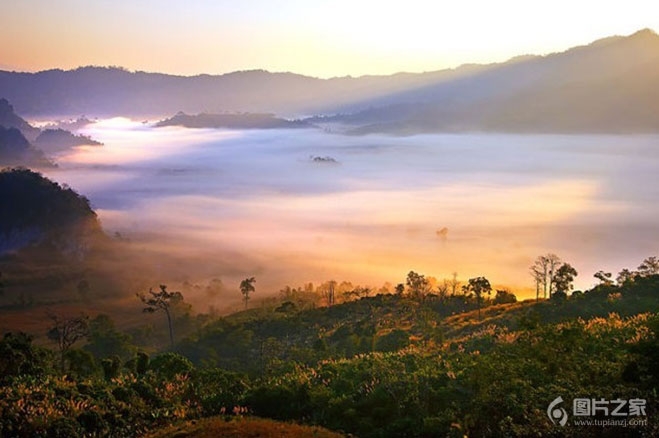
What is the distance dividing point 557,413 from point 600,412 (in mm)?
1235

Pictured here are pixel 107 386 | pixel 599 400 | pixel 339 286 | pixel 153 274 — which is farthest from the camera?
pixel 153 274

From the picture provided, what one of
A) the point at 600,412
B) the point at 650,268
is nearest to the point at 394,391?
the point at 600,412

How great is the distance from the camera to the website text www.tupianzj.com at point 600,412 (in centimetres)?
1802

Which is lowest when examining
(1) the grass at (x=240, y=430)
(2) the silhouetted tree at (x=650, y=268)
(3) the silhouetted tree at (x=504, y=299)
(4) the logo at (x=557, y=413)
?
(3) the silhouetted tree at (x=504, y=299)

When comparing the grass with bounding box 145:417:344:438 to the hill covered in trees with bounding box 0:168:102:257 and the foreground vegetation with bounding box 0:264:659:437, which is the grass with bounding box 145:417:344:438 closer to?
the foreground vegetation with bounding box 0:264:659:437

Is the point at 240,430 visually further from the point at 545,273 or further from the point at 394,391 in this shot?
the point at 545,273

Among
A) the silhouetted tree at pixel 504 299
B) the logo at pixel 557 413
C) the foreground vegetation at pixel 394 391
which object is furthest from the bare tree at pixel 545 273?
the logo at pixel 557 413

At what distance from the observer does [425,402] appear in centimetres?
2384

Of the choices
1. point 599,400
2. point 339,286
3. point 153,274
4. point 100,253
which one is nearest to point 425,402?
point 599,400

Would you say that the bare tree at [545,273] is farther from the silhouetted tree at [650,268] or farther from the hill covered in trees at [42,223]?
the hill covered in trees at [42,223]

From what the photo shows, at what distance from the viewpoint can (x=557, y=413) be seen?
19.1 m

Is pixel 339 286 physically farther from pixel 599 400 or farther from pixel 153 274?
pixel 599 400

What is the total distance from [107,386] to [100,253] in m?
180

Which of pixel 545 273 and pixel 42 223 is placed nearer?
pixel 545 273
